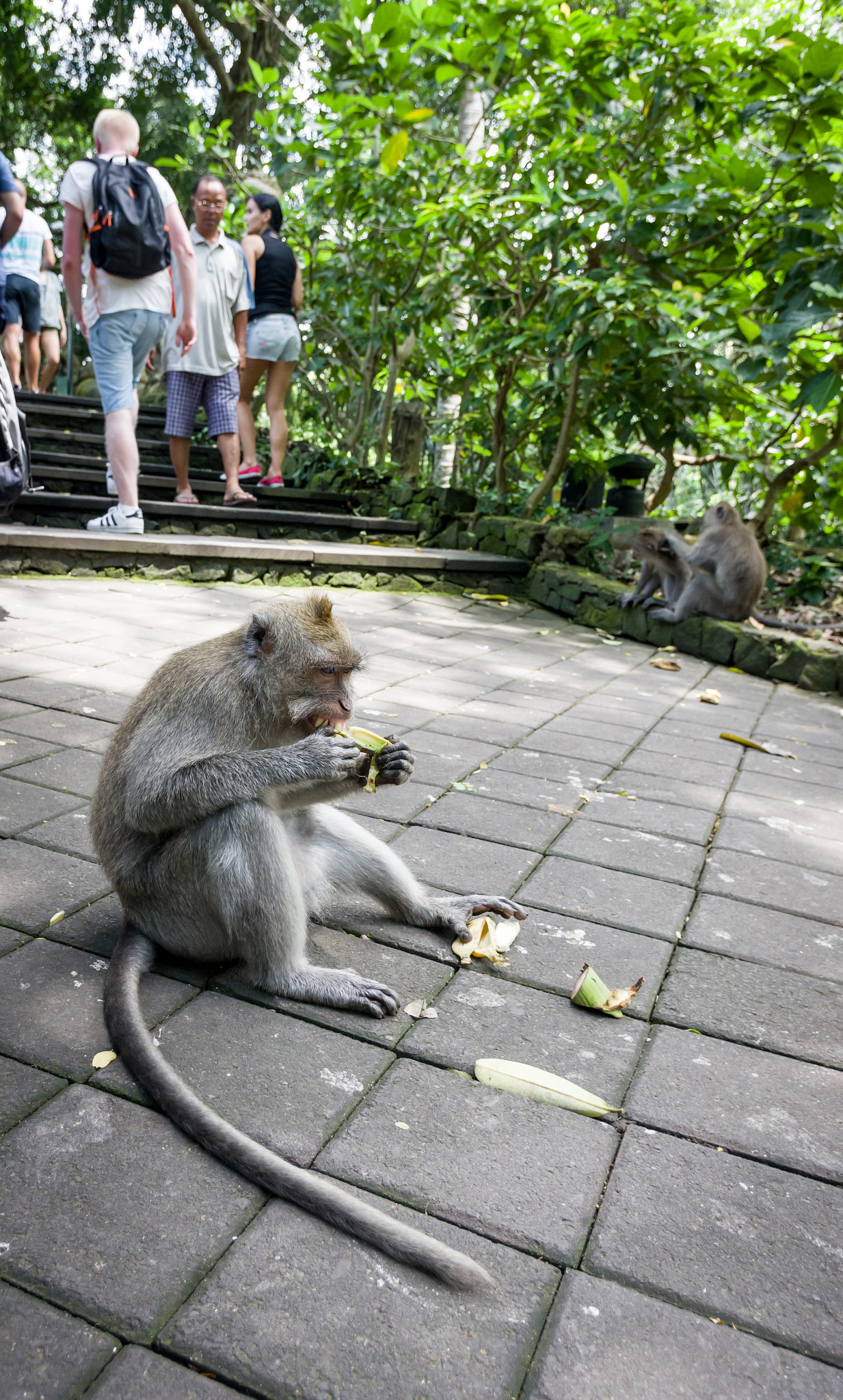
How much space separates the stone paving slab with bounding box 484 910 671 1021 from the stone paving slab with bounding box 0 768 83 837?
161cm

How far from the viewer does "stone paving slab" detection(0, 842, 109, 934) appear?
2.64 m

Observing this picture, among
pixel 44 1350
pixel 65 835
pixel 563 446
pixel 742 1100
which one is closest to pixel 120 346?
pixel 563 446

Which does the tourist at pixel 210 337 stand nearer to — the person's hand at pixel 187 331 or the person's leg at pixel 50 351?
the person's hand at pixel 187 331

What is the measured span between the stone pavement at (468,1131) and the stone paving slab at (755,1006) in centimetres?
1

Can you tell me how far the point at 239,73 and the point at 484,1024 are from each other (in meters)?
17.4

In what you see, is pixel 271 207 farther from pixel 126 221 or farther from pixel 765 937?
pixel 765 937

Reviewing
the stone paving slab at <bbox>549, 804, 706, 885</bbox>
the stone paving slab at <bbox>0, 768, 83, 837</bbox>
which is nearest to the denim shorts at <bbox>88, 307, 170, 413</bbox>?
the stone paving slab at <bbox>0, 768, 83, 837</bbox>

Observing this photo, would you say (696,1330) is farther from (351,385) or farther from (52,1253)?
(351,385)

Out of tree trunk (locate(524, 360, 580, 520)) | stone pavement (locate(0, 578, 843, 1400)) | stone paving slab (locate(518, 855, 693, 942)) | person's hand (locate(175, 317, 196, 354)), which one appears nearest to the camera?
stone pavement (locate(0, 578, 843, 1400))

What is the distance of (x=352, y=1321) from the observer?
149 centimetres

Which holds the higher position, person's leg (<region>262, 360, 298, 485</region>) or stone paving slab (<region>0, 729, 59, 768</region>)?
person's leg (<region>262, 360, 298, 485</region>)

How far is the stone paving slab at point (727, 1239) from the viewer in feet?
5.26

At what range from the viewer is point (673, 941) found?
2859 millimetres

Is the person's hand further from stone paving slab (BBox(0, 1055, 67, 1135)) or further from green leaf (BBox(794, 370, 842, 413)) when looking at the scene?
stone paving slab (BBox(0, 1055, 67, 1135))
